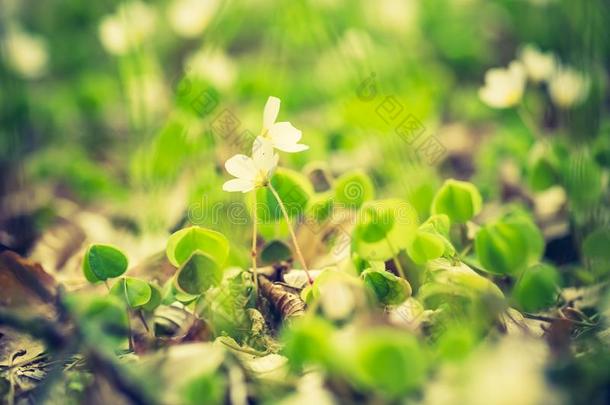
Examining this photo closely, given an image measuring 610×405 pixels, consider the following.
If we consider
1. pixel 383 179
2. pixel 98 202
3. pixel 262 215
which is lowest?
pixel 98 202

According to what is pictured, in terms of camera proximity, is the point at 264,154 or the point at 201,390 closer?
the point at 201,390

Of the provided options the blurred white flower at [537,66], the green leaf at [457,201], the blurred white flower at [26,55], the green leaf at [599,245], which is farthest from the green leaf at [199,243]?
the blurred white flower at [26,55]

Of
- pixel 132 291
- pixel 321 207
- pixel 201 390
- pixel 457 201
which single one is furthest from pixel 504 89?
pixel 201 390

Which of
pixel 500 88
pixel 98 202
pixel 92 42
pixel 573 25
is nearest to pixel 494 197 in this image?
pixel 500 88

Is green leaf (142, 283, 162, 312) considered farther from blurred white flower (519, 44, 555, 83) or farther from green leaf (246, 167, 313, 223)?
blurred white flower (519, 44, 555, 83)

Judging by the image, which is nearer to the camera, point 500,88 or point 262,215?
point 262,215

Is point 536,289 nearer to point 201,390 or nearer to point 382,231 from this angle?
point 382,231

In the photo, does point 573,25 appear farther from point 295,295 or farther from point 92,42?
point 92,42

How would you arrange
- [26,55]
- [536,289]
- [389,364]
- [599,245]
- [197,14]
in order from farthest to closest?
[26,55] < [197,14] < [599,245] < [536,289] < [389,364]
